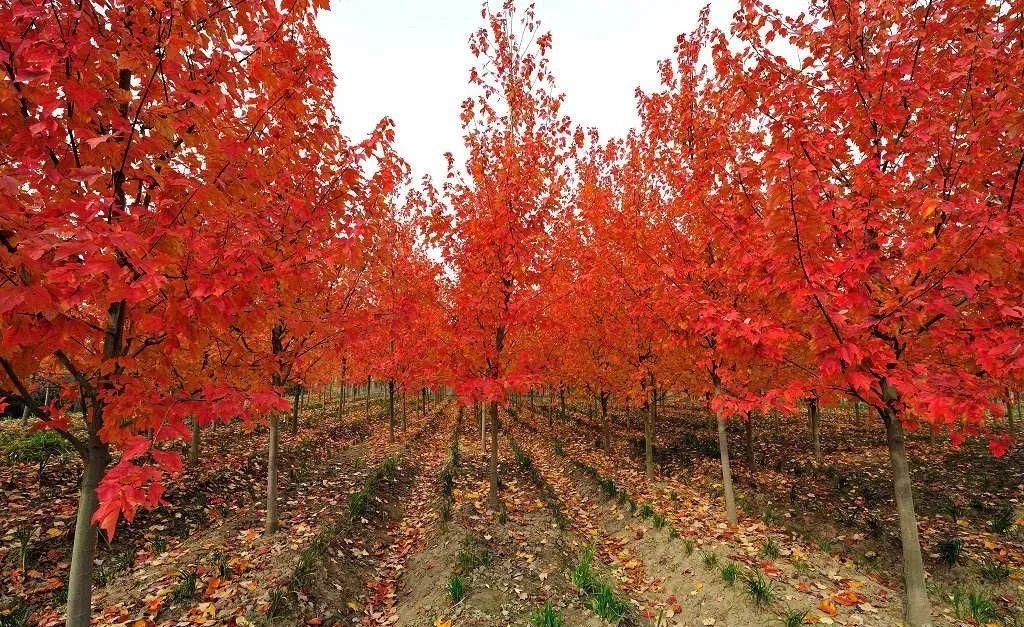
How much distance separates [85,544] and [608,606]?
4408 mm

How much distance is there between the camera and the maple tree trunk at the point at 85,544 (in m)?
2.77

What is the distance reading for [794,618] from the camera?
168 inches

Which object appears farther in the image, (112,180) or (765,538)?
(765,538)

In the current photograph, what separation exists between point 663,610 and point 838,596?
6.50 feet

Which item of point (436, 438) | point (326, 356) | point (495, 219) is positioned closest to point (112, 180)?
point (326, 356)

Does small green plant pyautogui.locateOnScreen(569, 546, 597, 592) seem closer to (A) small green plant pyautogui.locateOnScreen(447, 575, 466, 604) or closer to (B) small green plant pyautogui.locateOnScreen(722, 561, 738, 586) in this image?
(A) small green plant pyautogui.locateOnScreen(447, 575, 466, 604)

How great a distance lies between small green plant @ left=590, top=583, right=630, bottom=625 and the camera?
14.6ft

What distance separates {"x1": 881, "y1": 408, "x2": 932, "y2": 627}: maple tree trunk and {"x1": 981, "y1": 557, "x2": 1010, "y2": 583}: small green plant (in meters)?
1.73

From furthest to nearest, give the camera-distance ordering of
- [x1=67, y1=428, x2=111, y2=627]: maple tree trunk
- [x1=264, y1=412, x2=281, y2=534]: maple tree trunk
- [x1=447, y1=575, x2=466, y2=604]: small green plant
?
[x1=264, y1=412, x2=281, y2=534]: maple tree trunk
[x1=447, y1=575, x2=466, y2=604]: small green plant
[x1=67, y1=428, x2=111, y2=627]: maple tree trunk

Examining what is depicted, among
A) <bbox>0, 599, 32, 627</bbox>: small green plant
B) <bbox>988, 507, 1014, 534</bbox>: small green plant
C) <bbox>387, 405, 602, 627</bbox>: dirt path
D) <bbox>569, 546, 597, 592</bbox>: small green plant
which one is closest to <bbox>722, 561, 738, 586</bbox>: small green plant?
<bbox>569, 546, 597, 592</bbox>: small green plant

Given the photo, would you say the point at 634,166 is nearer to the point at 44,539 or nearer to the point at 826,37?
the point at 826,37

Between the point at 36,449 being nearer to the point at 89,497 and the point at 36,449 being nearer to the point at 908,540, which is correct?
the point at 89,497

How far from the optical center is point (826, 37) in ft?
16.0

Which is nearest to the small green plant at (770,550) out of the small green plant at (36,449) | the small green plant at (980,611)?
the small green plant at (980,611)
